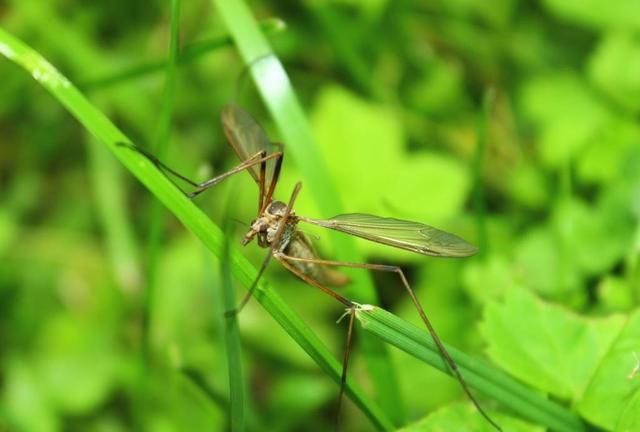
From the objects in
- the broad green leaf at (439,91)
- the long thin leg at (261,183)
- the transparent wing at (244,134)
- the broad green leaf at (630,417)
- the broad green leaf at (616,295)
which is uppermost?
the broad green leaf at (439,91)

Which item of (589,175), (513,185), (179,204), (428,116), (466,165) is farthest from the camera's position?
(428,116)

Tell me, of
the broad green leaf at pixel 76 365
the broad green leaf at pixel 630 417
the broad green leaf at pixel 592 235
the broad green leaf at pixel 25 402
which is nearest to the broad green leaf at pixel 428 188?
the broad green leaf at pixel 592 235

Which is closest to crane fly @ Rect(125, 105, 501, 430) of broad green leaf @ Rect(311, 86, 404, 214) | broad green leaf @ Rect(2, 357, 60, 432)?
broad green leaf @ Rect(311, 86, 404, 214)

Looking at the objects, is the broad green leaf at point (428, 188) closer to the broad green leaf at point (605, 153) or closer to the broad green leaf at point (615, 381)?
the broad green leaf at point (605, 153)

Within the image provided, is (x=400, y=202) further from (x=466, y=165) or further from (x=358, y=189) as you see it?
(x=466, y=165)

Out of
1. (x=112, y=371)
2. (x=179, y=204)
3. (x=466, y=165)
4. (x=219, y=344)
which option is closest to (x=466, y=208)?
(x=466, y=165)

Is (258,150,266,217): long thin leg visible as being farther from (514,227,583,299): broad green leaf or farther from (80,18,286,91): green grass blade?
(514,227,583,299): broad green leaf
